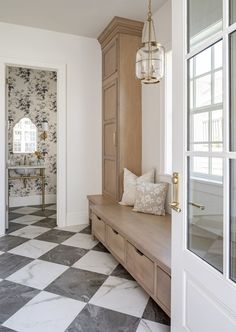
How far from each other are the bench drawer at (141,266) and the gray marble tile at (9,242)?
164 centimetres

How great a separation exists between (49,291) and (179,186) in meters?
1.51

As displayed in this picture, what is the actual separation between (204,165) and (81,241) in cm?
248

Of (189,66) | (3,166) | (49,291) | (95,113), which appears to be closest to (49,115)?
(95,113)

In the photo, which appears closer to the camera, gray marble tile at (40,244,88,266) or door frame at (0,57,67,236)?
gray marble tile at (40,244,88,266)

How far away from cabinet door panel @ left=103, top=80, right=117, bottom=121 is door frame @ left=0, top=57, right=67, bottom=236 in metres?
0.60

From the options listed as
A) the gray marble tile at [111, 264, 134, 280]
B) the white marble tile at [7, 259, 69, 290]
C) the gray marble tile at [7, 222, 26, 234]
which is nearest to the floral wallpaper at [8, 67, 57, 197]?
the gray marble tile at [7, 222, 26, 234]

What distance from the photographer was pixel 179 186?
1.40m

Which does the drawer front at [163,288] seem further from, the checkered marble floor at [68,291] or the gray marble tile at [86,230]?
the gray marble tile at [86,230]

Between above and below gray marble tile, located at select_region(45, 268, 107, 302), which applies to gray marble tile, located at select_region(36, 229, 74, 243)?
above

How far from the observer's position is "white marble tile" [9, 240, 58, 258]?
295cm

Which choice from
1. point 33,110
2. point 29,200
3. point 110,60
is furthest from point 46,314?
point 33,110

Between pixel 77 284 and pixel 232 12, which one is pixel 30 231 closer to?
pixel 77 284

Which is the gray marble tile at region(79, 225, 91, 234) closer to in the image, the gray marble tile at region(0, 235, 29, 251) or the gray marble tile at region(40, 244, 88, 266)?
the gray marble tile at region(40, 244, 88, 266)

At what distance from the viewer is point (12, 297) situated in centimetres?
208
